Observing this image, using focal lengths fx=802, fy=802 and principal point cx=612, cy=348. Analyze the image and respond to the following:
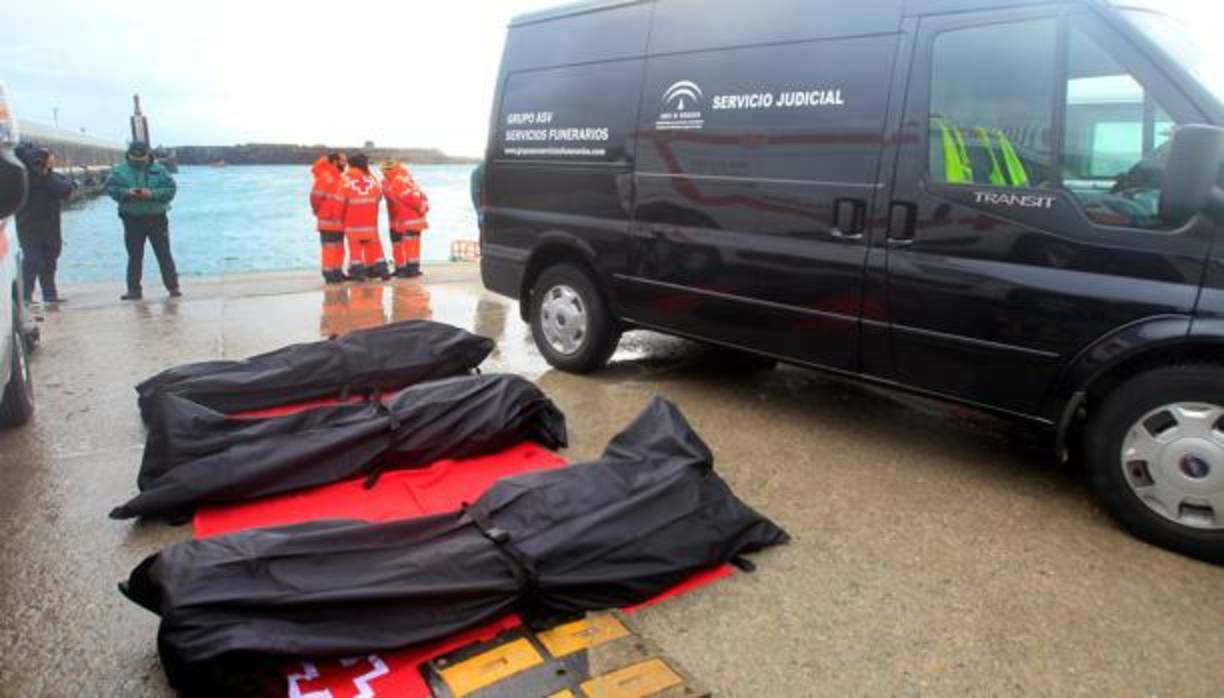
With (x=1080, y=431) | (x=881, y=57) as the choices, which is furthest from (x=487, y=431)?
(x=1080, y=431)

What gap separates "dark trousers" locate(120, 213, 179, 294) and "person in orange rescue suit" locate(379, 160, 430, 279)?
8.84 feet

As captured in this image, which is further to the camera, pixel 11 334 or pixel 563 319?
pixel 563 319

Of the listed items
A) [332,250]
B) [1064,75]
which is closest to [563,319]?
[1064,75]

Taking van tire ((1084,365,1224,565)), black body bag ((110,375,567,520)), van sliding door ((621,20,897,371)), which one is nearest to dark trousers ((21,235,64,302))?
black body bag ((110,375,567,520))

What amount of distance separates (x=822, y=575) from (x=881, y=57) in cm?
234

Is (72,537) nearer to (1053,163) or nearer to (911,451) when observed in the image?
(911,451)

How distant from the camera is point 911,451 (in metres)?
4.18

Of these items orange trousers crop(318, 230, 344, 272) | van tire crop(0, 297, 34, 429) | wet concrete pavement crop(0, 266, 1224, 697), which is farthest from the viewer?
orange trousers crop(318, 230, 344, 272)

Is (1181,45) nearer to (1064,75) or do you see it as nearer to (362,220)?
(1064,75)

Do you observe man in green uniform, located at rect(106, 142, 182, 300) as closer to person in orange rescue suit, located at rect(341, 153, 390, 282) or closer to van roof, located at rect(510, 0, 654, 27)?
person in orange rescue suit, located at rect(341, 153, 390, 282)

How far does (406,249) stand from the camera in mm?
10648

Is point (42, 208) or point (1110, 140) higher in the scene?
point (1110, 140)

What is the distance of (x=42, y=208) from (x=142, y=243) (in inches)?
44.4

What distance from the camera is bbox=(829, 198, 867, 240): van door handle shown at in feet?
12.4
